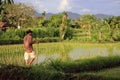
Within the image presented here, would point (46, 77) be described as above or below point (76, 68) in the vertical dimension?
above

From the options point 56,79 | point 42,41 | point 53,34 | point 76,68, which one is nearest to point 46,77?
point 56,79

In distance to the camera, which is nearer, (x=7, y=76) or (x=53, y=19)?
(x=7, y=76)

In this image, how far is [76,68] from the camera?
15.0 m

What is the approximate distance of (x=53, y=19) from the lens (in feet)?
186

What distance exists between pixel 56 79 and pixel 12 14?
45878mm

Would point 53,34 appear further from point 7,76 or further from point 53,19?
point 7,76

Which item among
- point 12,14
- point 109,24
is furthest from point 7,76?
point 12,14

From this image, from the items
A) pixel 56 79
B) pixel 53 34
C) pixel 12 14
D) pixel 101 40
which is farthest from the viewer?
pixel 12 14

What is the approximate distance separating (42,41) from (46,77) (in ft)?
93.9

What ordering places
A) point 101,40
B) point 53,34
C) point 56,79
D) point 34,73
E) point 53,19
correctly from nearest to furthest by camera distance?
point 56,79
point 34,73
point 101,40
point 53,34
point 53,19

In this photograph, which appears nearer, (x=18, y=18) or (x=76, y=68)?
(x=76, y=68)

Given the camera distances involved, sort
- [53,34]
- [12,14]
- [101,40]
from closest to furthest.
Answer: [101,40]
[53,34]
[12,14]

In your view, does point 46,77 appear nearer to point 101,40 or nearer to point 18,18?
point 101,40

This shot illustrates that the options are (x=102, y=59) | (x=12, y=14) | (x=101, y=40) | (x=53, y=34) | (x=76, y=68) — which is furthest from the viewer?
(x=12, y=14)
